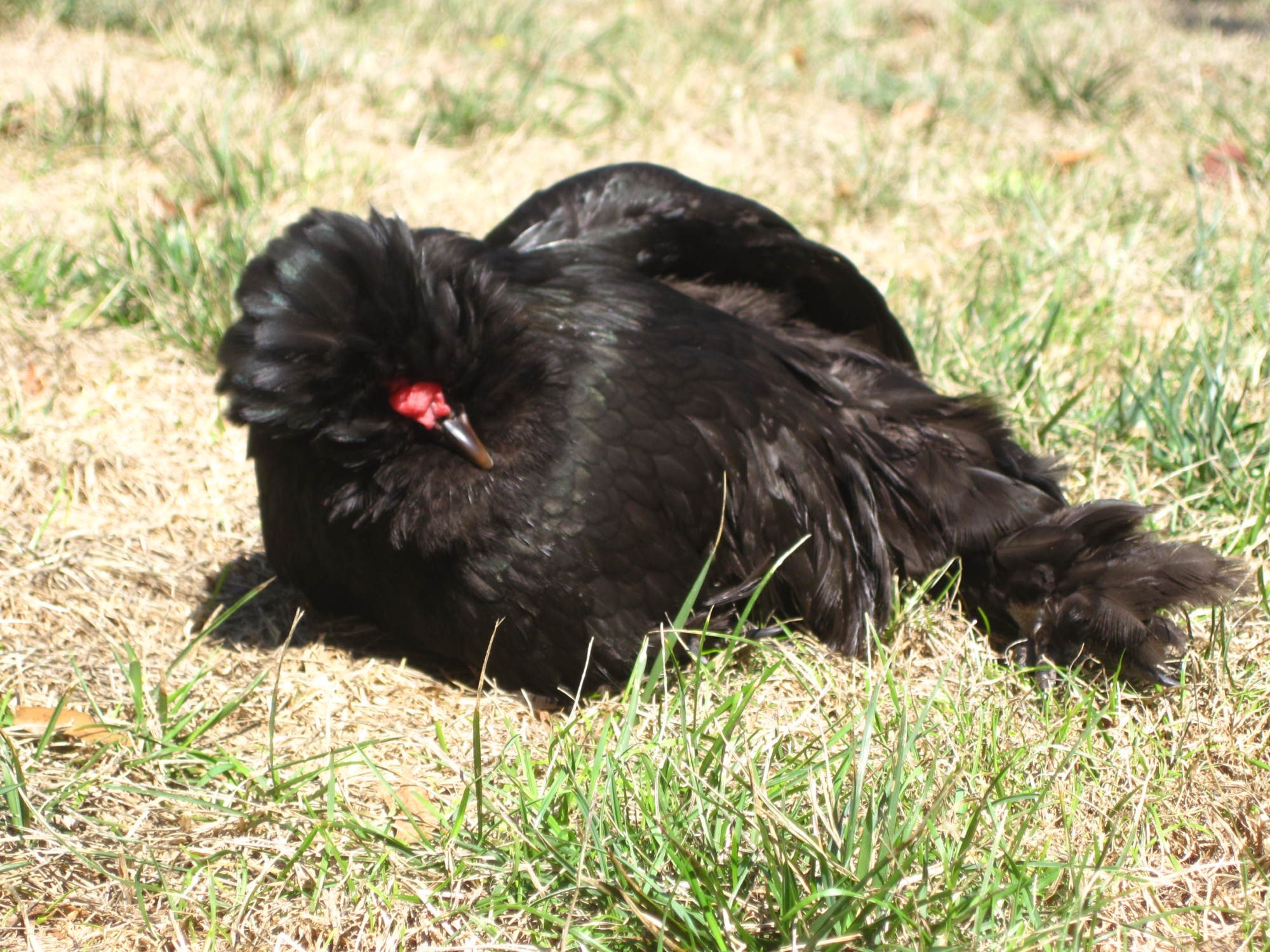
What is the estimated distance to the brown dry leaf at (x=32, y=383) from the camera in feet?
10.8

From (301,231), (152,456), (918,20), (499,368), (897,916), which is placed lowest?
(152,456)

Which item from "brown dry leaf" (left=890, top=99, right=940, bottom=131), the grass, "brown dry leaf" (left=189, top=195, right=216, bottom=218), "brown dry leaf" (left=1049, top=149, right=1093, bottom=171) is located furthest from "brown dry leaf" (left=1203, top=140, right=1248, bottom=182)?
"brown dry leaf" (left=189, top=195, right=216, bottom=218)

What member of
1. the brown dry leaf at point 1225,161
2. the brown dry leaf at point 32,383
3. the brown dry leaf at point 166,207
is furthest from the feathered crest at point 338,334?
the brown dry leaf at point 1225,161

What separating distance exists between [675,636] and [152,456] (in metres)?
1.75

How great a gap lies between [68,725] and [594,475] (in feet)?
3.53

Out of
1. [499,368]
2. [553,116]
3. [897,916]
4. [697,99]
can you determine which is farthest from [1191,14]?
[897,916]

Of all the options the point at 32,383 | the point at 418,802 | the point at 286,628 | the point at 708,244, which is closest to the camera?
the point at 418,802

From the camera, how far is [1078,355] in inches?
135

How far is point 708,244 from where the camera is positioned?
9.93 ft

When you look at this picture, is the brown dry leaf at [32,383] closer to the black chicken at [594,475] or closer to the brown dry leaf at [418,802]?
the black chicken at [594,475]

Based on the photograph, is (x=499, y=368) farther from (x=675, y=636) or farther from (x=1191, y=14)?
(x=1191, y=14)

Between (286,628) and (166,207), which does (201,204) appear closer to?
(166,207)

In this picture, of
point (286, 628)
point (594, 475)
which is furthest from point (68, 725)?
point (594, 475)

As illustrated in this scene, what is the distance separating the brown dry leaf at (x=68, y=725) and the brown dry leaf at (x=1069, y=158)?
3.84 metres
